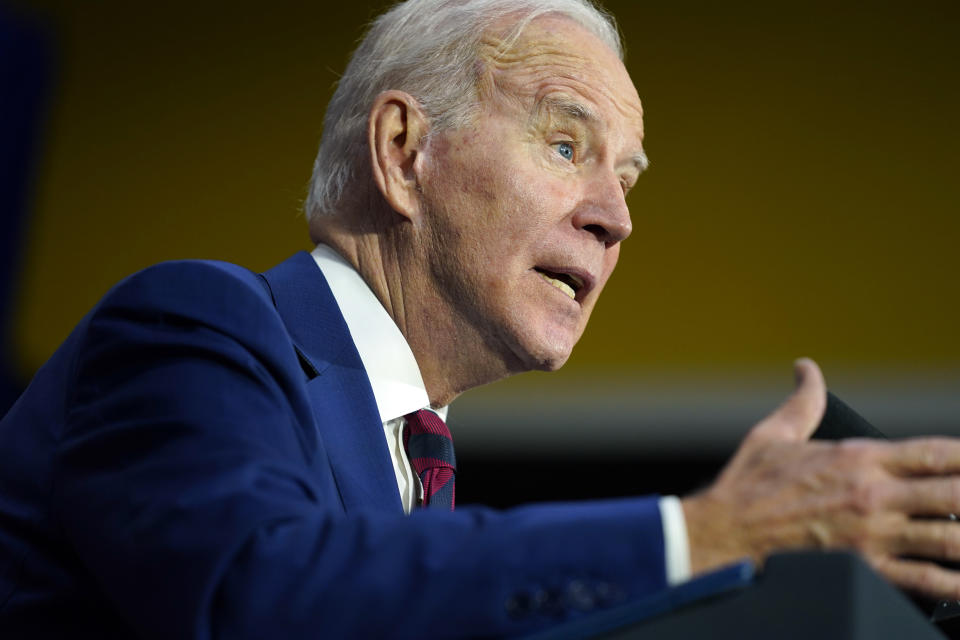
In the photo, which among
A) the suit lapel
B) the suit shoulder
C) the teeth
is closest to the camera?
the suit shoulder

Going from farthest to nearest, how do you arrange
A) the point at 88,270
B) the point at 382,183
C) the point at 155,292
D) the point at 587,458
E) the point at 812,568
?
the point at 88,270 < the point at 587,458 < the point at 382,183 < the point at 155,292 < the point at 812,568

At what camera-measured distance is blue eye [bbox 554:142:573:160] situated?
1430 millimetres

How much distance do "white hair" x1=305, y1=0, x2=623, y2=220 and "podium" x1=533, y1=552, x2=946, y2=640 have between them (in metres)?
0.90

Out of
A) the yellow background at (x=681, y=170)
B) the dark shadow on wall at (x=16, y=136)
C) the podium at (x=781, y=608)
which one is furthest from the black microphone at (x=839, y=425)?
the dark shadow on wall at (x=16, y=136)

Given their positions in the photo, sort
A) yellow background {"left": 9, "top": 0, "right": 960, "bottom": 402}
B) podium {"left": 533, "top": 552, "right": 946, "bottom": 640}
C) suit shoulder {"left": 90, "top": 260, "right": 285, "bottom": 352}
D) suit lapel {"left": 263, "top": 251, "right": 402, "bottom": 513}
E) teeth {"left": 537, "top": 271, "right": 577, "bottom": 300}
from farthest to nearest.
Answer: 1. yellow background {"left": 9, "top": 0, "right": 960, "bottom": 402}
2. teeth {"left": 537, "top": 271, "right": 577, "bottom": 300}
3. suit lapel {"left": 263, "top": 251, "right": 402, "bottom": 513}
4. suit shoulder {"left": 90, "top": 260, "right": 285, "bottom": 352}
5. podium {"left": 533, "top": 552, "right": 946, "bottom": 640}

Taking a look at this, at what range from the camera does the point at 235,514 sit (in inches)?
30.7

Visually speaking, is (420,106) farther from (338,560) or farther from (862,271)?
(862,271)

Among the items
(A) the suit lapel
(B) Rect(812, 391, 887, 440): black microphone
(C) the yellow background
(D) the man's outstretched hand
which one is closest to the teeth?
(A) the suit lapel

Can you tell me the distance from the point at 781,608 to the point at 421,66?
1.02m

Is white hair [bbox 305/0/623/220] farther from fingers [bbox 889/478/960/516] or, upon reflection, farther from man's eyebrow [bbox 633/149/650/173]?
fingers [bbox 889/478/960/516]

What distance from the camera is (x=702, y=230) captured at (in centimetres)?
329

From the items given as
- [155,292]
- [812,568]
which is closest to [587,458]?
[155,292]

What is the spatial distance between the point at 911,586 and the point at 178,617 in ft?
1.68

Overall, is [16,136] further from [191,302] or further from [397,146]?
[191,302]
